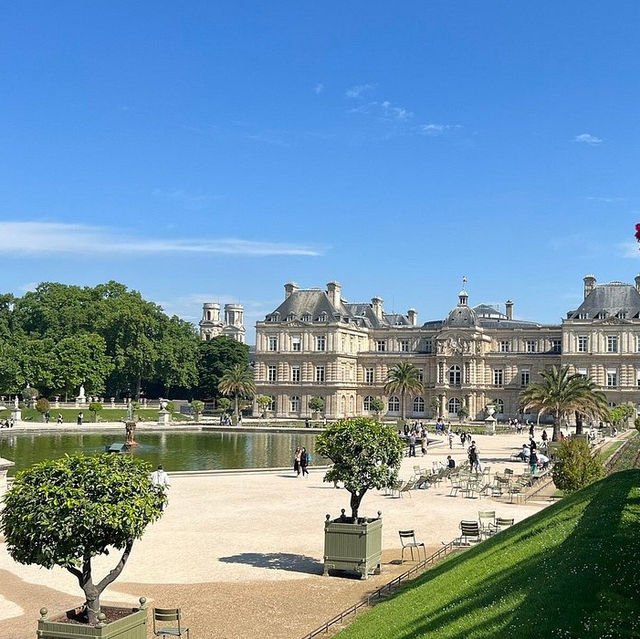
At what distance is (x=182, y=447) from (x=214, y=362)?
4685 centimetres

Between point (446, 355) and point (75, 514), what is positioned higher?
point (446, 355)

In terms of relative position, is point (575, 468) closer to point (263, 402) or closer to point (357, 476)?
point (357, 476)

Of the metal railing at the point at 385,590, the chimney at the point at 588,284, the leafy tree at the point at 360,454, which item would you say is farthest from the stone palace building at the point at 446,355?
the leafy tree at the point at 360,454

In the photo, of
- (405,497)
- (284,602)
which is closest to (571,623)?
(284,602)

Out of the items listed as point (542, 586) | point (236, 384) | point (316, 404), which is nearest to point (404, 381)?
point (316, 404)

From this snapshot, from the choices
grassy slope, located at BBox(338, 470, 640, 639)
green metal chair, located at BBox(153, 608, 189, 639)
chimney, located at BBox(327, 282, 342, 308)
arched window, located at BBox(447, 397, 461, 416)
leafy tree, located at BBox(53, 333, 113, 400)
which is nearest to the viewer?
grassy slope, located at BBox(338, 470, 640, 639)

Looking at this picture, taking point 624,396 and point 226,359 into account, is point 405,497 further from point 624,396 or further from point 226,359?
point 226,359

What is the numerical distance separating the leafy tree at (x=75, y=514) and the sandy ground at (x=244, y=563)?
8.32 ft

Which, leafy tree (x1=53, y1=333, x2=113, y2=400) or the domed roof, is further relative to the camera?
the domed roof

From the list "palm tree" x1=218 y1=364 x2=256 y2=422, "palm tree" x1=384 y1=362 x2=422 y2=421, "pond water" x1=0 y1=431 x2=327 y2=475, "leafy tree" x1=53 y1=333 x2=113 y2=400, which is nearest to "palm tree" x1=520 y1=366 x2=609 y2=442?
"pond water" x1=0 y1=431 x2=327 y2=475

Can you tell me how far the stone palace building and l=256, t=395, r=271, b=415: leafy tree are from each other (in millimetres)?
2026

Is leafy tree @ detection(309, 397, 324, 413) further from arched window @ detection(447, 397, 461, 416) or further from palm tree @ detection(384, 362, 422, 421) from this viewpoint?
arched window @ detection(447, 397, 461, 416)

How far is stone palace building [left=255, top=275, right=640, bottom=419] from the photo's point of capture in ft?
257

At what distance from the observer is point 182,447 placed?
48.7 m
